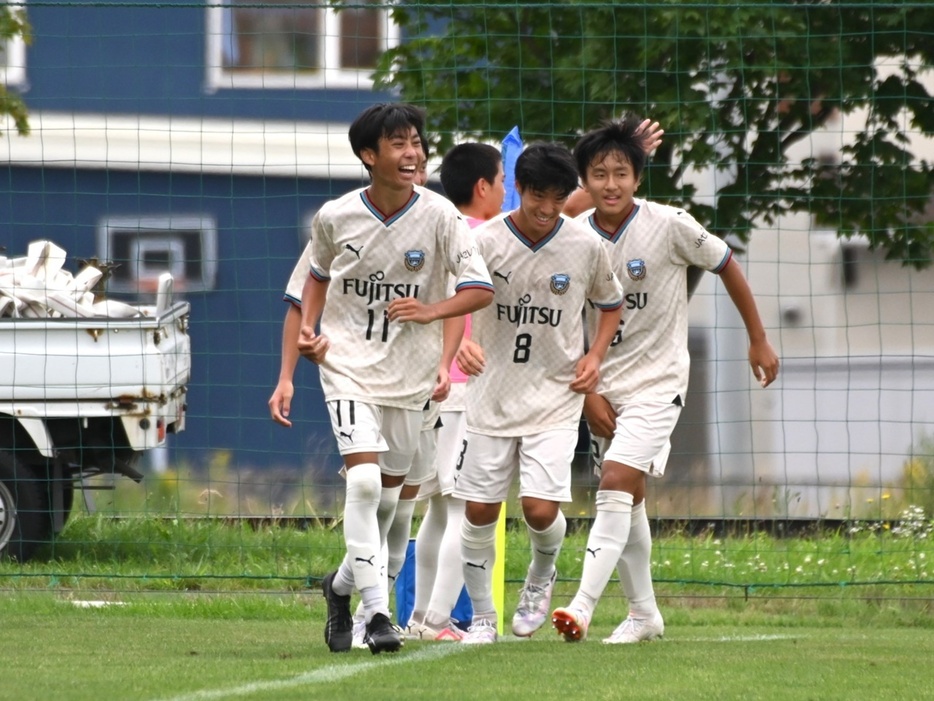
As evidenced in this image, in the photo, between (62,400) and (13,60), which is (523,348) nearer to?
(62,400)

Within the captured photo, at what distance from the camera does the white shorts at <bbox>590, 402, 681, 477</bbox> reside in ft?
21.1

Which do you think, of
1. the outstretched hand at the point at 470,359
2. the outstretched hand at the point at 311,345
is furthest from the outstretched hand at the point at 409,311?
the outstretched hand at the point at 470,359

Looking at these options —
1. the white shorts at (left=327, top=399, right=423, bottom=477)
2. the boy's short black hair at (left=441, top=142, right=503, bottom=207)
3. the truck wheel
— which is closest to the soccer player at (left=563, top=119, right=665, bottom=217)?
the boy's short black hair at (left=441, top=142, right=503, bottom=207)

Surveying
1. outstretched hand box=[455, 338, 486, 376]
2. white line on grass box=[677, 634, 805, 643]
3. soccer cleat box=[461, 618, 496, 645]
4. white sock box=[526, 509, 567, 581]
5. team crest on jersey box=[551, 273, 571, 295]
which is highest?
team crest on jersey box=[551, 273, 571, 295]

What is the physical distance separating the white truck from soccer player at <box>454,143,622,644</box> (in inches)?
134

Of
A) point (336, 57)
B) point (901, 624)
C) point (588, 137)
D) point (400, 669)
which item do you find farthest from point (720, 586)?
point (336, 57)

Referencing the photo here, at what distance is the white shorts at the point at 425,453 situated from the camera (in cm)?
623

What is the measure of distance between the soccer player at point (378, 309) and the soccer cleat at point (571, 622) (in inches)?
25.2

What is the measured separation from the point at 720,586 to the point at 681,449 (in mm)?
2855

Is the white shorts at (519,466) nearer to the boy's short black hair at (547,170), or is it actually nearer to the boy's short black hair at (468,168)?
the boy's short black hair at (547,170)

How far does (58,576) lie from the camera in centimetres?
881

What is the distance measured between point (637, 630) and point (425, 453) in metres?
1.14

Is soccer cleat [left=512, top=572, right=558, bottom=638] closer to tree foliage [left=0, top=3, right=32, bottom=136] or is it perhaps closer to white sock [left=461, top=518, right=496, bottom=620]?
white sock [left=461, top=518, right=496, bottom=620]

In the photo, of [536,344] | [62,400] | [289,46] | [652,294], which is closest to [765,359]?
[652,294]
